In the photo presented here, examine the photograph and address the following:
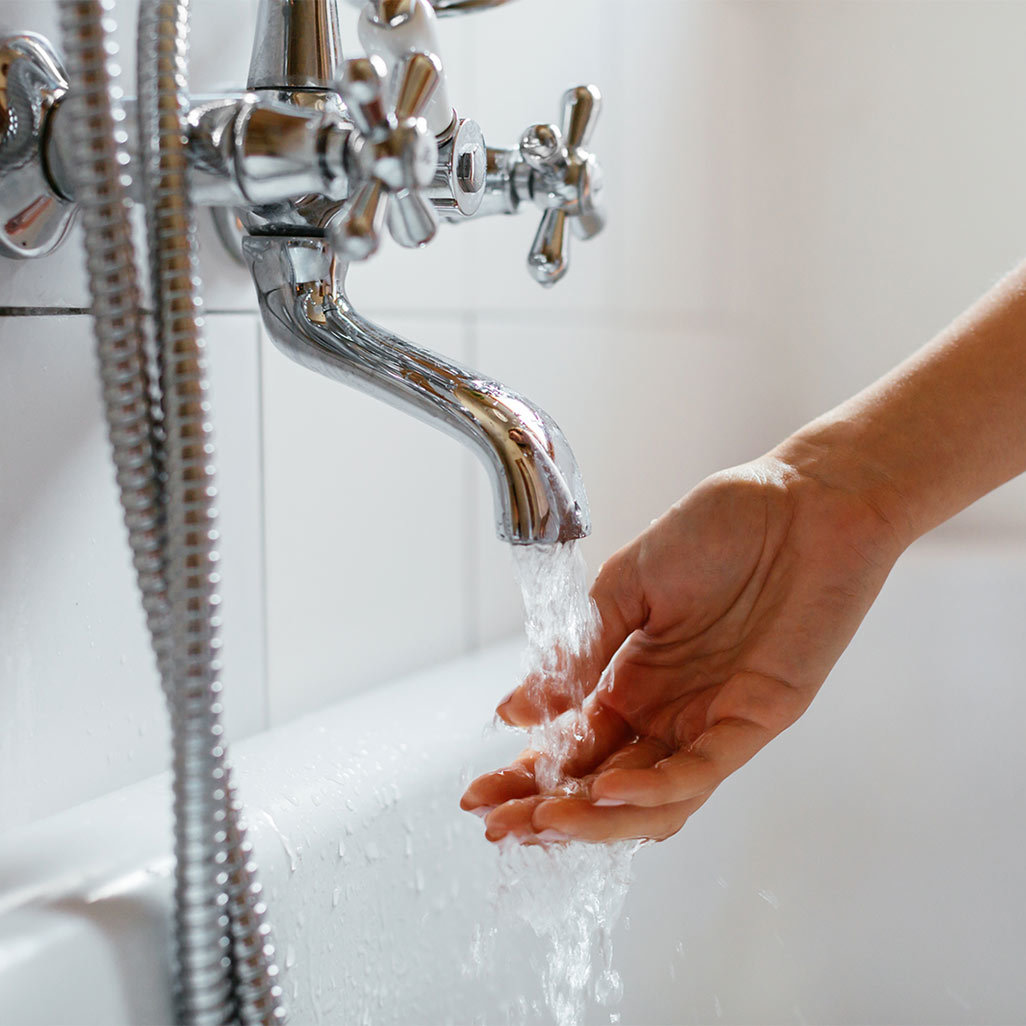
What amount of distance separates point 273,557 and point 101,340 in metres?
0.31

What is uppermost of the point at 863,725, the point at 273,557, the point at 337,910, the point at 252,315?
the point at 252,315

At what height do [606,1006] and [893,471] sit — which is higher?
[893,471]

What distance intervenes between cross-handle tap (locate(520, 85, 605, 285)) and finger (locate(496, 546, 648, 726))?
0.52ft

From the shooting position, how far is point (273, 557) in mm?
691

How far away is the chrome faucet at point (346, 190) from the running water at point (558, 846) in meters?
0.05

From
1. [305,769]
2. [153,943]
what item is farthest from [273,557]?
[153,943]

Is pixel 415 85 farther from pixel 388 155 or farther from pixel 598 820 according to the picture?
pixel 598 820

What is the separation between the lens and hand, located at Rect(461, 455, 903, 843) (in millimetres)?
600

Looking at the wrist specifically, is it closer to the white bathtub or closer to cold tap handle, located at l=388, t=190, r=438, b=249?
the white bathtub

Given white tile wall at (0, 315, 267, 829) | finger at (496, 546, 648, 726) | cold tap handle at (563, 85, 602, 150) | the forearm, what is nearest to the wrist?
the forearm

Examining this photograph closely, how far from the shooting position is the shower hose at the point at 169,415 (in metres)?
0.38

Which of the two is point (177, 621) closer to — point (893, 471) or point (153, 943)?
point (153, 943)

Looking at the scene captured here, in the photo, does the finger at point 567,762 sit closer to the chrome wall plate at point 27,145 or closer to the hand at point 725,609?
the hand at point 725,609

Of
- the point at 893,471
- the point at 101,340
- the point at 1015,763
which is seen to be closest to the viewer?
the point at 101,340
